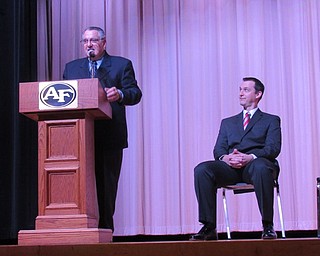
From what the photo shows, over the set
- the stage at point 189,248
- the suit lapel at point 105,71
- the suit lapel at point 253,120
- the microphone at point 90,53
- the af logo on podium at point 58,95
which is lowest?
the stage at point 189,248

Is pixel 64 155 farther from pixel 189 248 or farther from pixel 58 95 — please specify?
pixel 189 248

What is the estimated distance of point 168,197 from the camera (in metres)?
5.37

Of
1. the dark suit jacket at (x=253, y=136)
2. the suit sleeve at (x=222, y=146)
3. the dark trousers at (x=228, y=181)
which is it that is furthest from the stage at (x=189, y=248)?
the suit sleeve at (x=222, y=146)

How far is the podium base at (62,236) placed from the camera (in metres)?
3.04

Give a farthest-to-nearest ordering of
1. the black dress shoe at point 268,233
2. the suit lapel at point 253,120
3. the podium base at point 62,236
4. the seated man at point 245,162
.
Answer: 1. the suit lapel at point 253,120
2. the seated man at point 245,162
3. the black dress shoe at point 268,233
4. the podium base at point 62,236

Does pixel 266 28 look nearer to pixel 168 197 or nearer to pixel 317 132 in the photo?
pixel 317 132

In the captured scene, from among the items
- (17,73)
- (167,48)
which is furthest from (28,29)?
(167,48)

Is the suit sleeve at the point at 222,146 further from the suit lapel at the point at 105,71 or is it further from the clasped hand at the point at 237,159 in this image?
the suit lapel at the point at 105,71

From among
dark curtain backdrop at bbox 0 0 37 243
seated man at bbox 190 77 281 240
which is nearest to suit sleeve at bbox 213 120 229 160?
seated man at bbox 190 77 281 240

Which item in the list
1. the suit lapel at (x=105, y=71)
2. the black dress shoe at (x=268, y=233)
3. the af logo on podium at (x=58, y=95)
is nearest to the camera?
the af logo on podium at (x=58, y=95)

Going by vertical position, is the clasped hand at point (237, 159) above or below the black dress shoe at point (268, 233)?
above

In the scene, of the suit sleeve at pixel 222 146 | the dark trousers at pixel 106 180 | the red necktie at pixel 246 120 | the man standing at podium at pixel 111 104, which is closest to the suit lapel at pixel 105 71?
the man standing at podium at pixel 111 104

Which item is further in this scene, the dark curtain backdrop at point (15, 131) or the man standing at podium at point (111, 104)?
the dark curtain backdrop at point (15, 131)

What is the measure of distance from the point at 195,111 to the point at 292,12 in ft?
3.88
